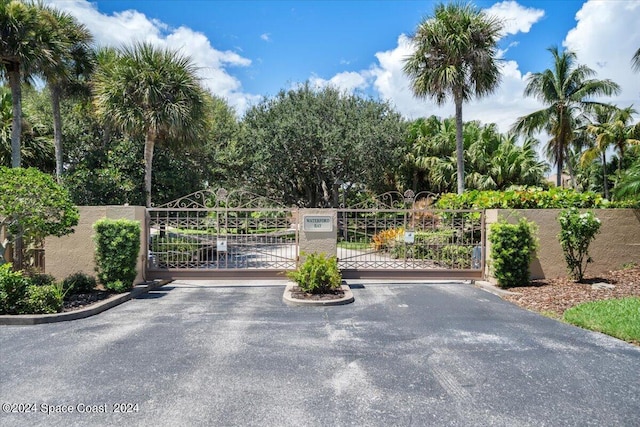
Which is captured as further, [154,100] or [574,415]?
[154,100]

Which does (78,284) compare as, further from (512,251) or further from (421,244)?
(512,251)

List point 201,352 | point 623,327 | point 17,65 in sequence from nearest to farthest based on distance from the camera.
A: point 201,352, point 623,327, point 17,65

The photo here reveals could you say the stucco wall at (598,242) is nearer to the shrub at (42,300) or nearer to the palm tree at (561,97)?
the shrub at (42,300)

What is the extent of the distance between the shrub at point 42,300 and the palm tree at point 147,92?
703 cm

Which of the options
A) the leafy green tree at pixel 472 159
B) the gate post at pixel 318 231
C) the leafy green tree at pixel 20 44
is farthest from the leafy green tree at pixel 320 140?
the gate post at pixel 318 231

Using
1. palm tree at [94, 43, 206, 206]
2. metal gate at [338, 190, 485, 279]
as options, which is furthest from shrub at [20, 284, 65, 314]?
palm tree at [94, 43, 206, 206]

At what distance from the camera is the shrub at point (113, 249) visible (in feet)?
26.2

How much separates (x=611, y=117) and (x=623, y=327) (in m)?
29.0

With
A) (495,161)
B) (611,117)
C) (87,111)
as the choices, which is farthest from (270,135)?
(611,117)

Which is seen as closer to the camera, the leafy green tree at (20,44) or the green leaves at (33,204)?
the green leaves at (33,204)

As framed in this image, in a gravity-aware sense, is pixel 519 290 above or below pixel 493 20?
below

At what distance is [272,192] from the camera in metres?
24.1

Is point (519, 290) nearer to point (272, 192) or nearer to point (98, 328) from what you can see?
point (98, 328)

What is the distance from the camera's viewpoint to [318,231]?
9297 millimetres
